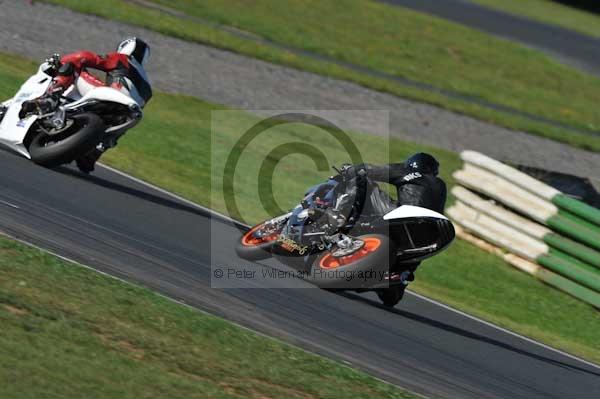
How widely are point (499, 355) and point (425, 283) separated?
2.96 m

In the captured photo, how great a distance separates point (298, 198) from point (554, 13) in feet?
84.1

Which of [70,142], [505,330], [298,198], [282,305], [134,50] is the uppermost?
[134,50]

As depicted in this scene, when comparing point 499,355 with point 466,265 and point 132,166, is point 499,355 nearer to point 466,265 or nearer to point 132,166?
point 466,265

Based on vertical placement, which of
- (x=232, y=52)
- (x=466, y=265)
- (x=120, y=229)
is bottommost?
(x=466, y=265)

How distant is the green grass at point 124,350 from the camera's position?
6.05 metres

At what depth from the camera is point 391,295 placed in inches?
396

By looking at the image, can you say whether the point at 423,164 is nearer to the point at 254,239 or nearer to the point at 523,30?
the point at 254,239

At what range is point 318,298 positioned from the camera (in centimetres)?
948

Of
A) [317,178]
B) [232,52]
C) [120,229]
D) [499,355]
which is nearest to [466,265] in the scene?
[317,178]

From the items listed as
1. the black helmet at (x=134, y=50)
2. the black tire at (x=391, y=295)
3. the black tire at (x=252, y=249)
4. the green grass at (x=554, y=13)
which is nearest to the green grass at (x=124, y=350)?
the black tire at (x=252, y=249)

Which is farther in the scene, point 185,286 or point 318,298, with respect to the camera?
point 318,298

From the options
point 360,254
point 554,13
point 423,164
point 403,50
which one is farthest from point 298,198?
point 554,13

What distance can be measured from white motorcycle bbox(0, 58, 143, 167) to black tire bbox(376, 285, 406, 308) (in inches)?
132

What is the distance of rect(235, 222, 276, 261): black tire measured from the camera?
10094 mm
